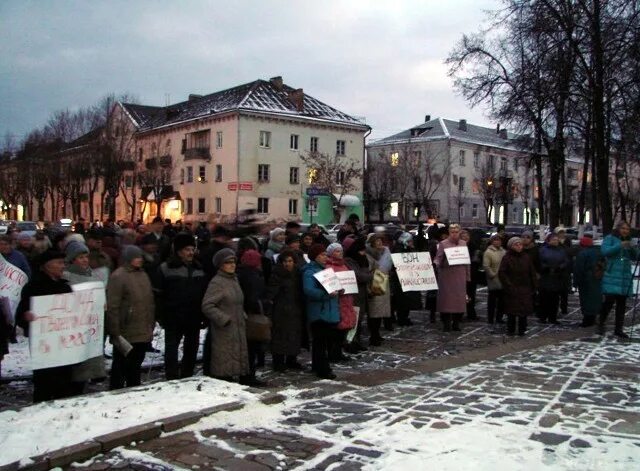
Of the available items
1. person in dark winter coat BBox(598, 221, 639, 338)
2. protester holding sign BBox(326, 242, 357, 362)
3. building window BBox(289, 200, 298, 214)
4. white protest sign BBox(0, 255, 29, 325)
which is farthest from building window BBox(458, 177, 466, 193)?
white protest sign BBox(0, 255, 29, 325)

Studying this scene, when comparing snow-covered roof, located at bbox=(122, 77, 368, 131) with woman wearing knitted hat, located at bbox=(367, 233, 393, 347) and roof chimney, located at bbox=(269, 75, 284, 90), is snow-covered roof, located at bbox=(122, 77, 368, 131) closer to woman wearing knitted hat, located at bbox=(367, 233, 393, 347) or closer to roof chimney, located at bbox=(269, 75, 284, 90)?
roof chimney, located at bbox=(269, 75, 284, 90)

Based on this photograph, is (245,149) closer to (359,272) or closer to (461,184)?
(461,184)

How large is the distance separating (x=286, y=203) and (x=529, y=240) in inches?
1761

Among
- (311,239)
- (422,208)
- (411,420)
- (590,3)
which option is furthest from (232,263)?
(422,208)

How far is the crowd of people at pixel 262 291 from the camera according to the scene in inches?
302

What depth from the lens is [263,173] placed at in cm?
5644

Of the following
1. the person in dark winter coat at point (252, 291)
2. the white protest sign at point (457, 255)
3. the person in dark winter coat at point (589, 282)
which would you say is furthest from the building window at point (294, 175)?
the person in dark winter coat at point (252, 291)

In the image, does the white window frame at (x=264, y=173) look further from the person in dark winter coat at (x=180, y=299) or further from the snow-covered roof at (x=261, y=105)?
the person in dark winter coat at (x=180, y=299)

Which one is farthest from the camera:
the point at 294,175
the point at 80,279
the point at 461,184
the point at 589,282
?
the point at 461,184

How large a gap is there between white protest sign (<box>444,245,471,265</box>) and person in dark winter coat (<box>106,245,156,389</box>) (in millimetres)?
6486

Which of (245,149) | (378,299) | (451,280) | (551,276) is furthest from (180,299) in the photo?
(245,149)

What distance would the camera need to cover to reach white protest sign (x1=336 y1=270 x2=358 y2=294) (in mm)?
9516

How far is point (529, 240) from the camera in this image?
1383 centimetres

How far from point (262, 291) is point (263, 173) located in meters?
48.3
